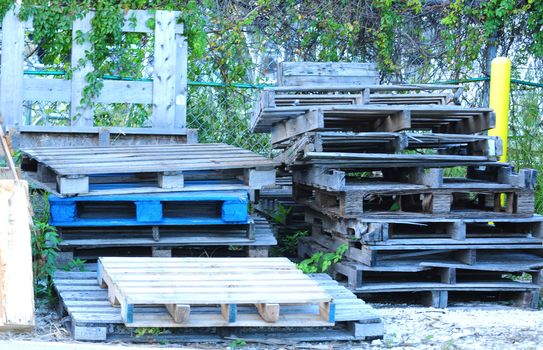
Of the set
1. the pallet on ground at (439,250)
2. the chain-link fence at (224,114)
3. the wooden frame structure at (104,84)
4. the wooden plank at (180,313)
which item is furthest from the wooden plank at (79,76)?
the wooden plank at (180,313)

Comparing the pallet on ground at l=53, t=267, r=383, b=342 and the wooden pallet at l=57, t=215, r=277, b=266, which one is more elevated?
the wooden pallet at l=57, t=215, r=277, b=266

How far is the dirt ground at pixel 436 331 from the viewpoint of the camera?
5957mm

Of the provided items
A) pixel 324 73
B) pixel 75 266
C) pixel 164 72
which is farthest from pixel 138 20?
pixel 75 266

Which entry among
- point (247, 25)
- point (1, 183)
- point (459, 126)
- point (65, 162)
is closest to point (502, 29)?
point (247, 25)

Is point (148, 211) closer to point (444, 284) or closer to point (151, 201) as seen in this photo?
point (151, 201)

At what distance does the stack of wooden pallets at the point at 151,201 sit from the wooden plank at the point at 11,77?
54.7 inches

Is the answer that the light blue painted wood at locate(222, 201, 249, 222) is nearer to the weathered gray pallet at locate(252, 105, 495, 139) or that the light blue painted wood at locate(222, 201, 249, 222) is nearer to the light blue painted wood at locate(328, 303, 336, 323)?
the weathered gray pallet at locate(252, 105, 495, 139)

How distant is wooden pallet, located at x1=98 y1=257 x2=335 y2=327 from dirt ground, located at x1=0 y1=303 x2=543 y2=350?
7.3 inches

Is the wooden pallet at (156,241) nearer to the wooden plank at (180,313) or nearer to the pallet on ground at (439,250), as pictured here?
the pallet on ground at (439,250)

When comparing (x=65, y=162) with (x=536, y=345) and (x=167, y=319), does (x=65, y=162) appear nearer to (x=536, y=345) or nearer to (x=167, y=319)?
(x=167, y=319)

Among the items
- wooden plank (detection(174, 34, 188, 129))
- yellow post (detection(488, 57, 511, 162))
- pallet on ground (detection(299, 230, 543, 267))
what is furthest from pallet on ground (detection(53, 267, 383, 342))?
yellow post (detection(488, 57, 511, 162))

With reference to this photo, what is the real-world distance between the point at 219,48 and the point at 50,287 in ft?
18.4

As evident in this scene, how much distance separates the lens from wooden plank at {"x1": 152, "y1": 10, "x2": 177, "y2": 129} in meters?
9.66

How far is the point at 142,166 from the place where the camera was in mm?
7539
